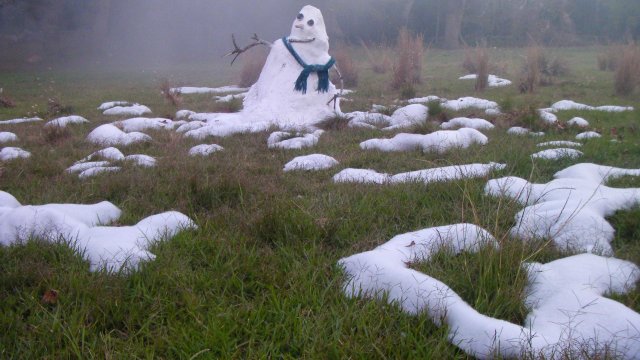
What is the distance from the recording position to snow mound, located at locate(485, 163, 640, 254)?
2.26 m

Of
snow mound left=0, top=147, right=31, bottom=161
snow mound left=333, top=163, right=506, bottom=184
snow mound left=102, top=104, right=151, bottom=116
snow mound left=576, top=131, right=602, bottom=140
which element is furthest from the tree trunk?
snow mound left=0, top=147, right=31, bottom=161

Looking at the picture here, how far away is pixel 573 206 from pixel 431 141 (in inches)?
68.3

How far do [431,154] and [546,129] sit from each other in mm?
1566

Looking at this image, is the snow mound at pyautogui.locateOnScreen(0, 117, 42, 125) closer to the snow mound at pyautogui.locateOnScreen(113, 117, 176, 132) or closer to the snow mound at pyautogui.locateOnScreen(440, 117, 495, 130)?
the snow mound at pyautogui.locateOnScreen(113, 117, 176, 132)

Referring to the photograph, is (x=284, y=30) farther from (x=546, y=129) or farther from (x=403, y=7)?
(x=546, y=129)

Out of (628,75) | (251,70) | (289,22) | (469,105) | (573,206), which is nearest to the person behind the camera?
(573,206)

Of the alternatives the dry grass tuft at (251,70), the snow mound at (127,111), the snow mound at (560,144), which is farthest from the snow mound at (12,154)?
the dry grass tuft at (251,70)

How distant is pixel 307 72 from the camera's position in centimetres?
577

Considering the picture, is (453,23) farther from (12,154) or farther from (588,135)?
(12,154)

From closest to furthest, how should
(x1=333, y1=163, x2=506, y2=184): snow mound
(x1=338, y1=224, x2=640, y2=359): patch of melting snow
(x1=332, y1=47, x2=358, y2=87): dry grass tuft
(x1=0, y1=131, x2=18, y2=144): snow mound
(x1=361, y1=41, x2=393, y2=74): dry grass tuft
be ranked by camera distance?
(x1=338, y1=224, x2=640, y2=359): patch of melting snow, (x1=333, y1=163, x2=506, y2=184): snow mound, (x1=0, y1=131, x2=18, y2=144): snow mound, (x1=332, y1=47, x2=358, y2=87): dry grass tuft, (x1=361, y1=41, x2=393, y2=74): dry grass tuft

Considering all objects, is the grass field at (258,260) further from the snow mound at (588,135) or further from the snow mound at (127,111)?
the snow mound at (127,111)

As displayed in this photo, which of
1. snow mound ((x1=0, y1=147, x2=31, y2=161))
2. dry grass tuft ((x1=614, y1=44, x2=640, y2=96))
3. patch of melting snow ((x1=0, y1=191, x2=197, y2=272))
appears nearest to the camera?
patch of melting snow ((x1=0, y1=191, x2=197, y2=272))

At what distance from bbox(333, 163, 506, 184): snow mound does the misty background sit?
1601cm

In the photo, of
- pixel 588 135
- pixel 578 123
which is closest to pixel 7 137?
pixel 588 135
